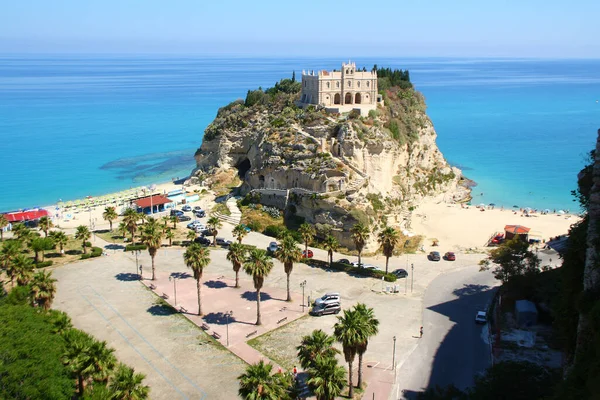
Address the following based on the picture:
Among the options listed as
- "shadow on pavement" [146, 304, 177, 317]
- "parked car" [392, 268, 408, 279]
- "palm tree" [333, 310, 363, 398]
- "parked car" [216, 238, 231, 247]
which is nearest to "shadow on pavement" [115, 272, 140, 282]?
"shadow on pavement" [146, 304, 177, 317]

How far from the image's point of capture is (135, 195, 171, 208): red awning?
69688 millimetres

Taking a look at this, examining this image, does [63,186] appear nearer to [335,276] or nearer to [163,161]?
[163,161]

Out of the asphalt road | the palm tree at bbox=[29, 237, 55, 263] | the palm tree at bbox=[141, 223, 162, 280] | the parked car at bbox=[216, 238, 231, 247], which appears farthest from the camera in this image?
the parked car at bbox=[216, 238, 231, 247]

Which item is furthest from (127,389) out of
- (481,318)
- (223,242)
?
(223,242)

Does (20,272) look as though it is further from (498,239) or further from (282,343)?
(498,239)

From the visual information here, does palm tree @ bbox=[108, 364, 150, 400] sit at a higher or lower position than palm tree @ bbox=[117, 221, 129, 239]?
higher

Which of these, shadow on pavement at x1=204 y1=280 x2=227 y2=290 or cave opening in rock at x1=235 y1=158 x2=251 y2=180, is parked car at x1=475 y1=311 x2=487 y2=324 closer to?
shadow on pavement at x1=204 y1=280 x2=227 y2=290

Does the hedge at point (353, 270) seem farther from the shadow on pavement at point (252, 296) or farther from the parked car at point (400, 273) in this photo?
the shadow on pavement at point (252, 296)

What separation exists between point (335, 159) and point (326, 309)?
2677 centimetres

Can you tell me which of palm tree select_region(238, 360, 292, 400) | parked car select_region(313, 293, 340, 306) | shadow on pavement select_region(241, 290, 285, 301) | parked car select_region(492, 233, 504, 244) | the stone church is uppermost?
the stone church

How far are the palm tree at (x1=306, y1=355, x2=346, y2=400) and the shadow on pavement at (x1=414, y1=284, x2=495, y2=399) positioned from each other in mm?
8609

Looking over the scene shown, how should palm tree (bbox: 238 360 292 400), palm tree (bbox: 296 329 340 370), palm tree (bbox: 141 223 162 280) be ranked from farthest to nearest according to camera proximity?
palm tree (bbox: 141 223 162 280) < palm tree (bbox: 296 329 340 370) < palm tree (bbox: 238 360 292 400)

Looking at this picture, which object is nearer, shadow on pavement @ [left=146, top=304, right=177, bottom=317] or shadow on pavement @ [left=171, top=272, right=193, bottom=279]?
shadow on pavement @ [left=146, top=304, right=177, bottom=317]

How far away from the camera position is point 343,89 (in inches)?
2950
